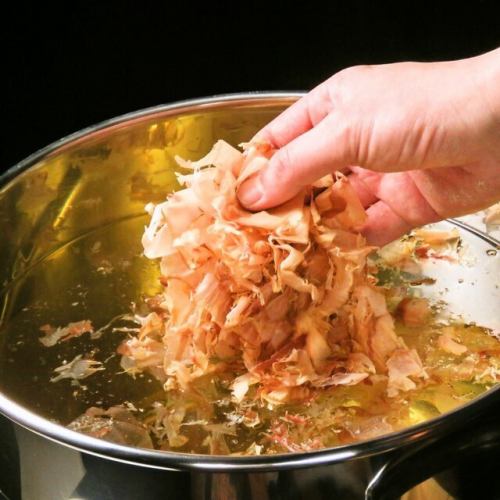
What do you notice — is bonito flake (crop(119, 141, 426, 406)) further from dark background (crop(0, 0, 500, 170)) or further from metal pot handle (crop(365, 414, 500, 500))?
dark background (crop(0, 0, 500, 170))

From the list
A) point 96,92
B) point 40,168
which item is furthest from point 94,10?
point 40,168

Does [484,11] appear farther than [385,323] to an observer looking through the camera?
Yes

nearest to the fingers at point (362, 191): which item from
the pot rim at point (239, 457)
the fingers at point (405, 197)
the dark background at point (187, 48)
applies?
the fingers at point (405, 197)

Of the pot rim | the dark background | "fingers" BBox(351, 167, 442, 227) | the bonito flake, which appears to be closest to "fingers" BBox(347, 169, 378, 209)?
"fingers" BBox(351, 167, 442, 227)

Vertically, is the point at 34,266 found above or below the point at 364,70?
below

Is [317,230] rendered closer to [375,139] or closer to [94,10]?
[375,139]

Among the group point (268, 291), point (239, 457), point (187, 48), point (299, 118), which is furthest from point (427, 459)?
point (187, 48)

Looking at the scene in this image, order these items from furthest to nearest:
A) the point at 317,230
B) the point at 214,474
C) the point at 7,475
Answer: the point at 317,230, the point at 7,475, the point at 214,474

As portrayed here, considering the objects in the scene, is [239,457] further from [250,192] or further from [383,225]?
[383,225]
